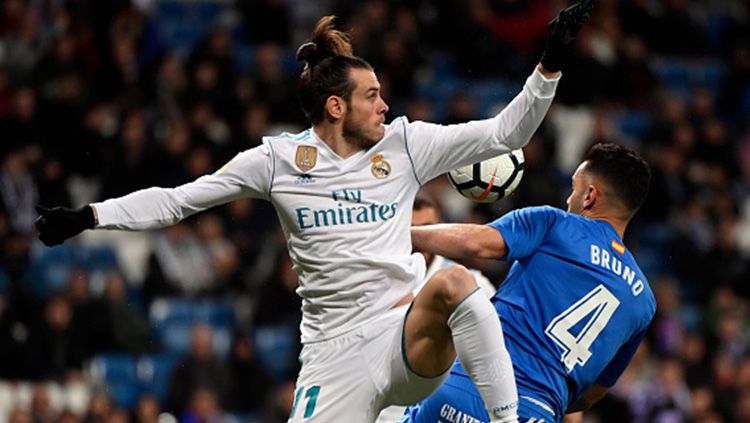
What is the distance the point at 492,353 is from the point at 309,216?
1.03 m

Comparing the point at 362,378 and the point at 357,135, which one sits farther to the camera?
the point at 357,135

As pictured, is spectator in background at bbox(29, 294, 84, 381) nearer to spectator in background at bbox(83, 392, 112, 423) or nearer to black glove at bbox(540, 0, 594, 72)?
spectator in background at bbox(83, 392, 112, 423)

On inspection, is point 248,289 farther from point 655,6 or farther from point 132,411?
point 655,6

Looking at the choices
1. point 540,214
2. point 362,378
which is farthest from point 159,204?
point 540,214

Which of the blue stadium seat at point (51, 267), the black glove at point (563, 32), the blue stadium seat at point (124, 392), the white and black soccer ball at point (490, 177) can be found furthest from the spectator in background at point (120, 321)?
the black glove at point (563, 32)

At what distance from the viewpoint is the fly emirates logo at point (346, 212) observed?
5684mm

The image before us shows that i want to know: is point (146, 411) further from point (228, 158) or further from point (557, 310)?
point (557, 310)

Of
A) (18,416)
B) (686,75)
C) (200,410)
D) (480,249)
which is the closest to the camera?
(480,249)

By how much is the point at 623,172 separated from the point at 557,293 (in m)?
0.67

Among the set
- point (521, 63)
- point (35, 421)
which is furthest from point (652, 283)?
point (35, 421)

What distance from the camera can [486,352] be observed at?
5.30m

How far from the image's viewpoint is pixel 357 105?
574 centimetres

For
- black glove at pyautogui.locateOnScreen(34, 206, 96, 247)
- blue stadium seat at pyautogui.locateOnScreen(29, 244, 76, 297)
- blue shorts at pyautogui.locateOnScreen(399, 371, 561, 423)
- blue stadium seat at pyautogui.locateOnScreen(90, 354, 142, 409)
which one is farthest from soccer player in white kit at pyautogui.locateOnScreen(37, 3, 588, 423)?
blue stadium seat at pyautogui.locateOnScreen(29, 244, 76, 297)

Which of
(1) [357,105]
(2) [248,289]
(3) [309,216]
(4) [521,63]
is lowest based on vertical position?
(2) [248,289]
